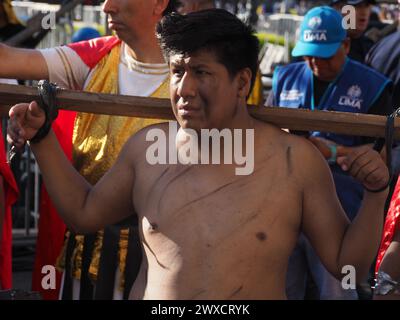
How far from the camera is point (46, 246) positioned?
13.7 ft

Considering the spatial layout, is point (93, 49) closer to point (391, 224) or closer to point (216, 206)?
point (216, 206)

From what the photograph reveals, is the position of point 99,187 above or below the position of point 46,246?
above

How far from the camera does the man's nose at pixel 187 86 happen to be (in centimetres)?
300

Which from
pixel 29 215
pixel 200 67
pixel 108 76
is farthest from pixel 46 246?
pixel 29 215

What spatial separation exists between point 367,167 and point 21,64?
1507 millimetres

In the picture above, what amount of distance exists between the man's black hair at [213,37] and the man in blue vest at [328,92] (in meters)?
1.78

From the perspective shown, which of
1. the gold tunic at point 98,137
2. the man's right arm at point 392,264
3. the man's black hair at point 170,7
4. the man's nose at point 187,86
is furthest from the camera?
the man's black hair at point 170,7

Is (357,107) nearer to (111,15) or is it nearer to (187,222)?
(111,15)

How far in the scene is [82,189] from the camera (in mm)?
3268

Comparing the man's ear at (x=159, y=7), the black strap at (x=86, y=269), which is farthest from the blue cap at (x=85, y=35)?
the black strap at (x=86, y=269)

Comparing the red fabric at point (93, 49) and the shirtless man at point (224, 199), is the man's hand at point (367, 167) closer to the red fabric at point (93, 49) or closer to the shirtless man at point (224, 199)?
the shirtless man at point (224, 199)

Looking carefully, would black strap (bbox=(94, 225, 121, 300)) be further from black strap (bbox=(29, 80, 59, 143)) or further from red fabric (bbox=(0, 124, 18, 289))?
black strap (bbox=(29, 80, 59, 143))

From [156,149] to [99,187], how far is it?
22 centimetres

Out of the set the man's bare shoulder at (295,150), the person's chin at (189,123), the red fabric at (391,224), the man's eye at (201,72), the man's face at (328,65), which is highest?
the man's eye at (201,72)
